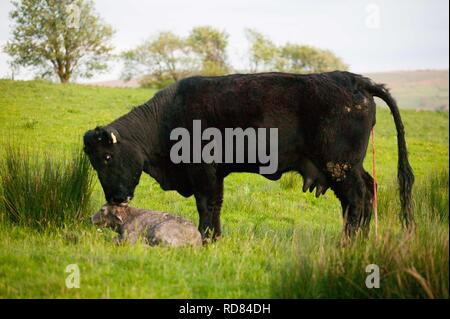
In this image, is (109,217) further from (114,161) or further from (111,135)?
(111,135)

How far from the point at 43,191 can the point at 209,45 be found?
167 feet

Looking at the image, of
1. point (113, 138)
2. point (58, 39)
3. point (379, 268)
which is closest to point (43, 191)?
point (113, 138)

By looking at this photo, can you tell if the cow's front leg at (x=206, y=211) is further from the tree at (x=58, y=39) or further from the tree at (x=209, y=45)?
the tree at (x=209, y=45)

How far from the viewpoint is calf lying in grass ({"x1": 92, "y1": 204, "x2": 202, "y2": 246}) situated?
22.2ft

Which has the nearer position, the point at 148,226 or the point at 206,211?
the point at 148,226

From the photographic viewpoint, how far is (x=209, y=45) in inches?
2240

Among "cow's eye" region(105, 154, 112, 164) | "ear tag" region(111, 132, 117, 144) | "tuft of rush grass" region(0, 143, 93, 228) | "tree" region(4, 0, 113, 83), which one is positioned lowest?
"tuft of rush grass" region(0, 143, 93, 228)

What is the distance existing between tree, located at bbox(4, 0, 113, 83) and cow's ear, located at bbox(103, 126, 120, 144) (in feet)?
70.2

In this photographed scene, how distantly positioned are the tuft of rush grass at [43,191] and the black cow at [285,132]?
664mm

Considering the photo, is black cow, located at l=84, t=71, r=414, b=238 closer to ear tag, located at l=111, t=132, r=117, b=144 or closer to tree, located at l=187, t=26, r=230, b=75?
ear tag, located at l=111, t=132, r=117, b=144

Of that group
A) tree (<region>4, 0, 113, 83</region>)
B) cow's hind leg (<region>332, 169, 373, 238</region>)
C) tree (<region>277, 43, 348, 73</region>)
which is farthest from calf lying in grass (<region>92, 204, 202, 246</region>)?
tree (<region>277, 43, 348, 73</region>)

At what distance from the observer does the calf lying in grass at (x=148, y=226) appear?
676 cm

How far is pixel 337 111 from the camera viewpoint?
714cm
